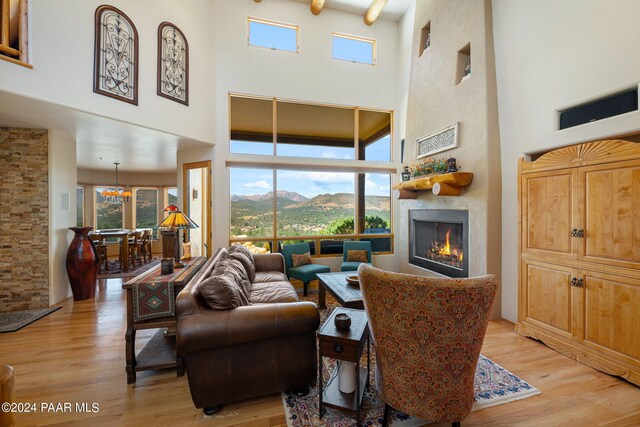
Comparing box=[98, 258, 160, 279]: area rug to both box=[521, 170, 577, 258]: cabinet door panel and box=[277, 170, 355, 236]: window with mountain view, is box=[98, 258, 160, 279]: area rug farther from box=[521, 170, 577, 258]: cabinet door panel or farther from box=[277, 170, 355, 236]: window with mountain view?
box=[521, 170, 577, 258]: cabinet door panel

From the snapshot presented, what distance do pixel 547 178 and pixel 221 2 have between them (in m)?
6.02

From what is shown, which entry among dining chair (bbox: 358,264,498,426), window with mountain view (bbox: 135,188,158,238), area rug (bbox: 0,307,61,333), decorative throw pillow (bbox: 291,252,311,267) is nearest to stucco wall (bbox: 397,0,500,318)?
decorative throw pillow (bbox: 291,252,311,267)

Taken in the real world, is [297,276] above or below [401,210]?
below

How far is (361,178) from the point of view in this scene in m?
5.66

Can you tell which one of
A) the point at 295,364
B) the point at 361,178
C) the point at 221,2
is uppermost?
the point at 221,2

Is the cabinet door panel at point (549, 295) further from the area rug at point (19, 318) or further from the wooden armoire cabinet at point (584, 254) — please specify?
the area rug at point (19, 318)

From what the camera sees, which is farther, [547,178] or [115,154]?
[115,154]

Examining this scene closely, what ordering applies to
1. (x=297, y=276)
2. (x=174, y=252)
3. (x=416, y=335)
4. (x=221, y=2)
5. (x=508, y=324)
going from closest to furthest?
(x=416, y=335) → (x=174, y=252) → (x=508, y=324) → (x=297, y=276) → (x=221, y=2)

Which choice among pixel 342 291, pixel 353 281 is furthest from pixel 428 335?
pixel 353 281

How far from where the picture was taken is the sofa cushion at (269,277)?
365 cm

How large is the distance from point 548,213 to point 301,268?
3.45 meters

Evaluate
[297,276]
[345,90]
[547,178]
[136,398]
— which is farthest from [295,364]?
[345,90]

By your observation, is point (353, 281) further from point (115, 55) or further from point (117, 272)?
point (117, 272)

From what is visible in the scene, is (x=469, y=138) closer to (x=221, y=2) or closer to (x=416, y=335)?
(x=416, y=335)
